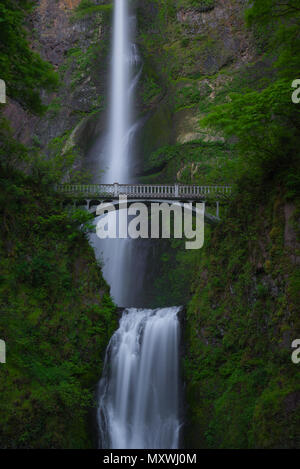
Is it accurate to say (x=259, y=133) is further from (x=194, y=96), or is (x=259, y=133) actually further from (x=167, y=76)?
(x=167, y=76)

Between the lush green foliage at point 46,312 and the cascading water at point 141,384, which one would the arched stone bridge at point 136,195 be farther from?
the cascading water at point 141,384

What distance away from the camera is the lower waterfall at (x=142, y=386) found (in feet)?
42.7

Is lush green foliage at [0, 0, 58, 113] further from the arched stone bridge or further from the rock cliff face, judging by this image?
the rock cliff face

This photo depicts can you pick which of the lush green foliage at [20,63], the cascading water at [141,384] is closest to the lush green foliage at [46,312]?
the cascading water at [141,384]

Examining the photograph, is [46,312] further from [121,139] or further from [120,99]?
[120,99]

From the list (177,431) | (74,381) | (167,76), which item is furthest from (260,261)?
(167,76)

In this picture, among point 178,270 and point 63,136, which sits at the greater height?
point 63,136

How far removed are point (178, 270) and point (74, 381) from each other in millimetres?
13465

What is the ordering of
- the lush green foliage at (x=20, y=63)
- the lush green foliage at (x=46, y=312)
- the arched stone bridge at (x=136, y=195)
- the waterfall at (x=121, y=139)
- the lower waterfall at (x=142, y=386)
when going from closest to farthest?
the lush green foliage at (x=46, y=312), the lush green foliage at (x=20, y=63), the lower waterfall at (x=142, y=386), the arched stone bridge at (x=136, y=195), the waterfall at (x=121, y=139)

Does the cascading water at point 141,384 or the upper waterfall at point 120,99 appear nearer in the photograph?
the cascading water at point 141,384

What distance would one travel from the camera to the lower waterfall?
512 inches

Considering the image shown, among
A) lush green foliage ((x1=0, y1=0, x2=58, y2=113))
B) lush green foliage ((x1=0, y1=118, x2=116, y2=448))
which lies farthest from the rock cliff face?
lush green foliage ((x1=0, y1=0, x2=58, y2=113))
